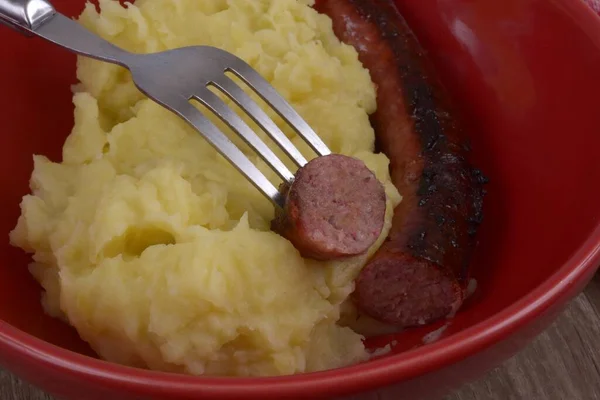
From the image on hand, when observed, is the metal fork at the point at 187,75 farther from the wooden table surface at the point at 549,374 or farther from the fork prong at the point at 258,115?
the wooden table surface at the point at 549,374

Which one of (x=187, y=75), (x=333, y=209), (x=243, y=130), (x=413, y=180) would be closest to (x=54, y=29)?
(x=187, y=75)

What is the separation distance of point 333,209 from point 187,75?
504 millimetres

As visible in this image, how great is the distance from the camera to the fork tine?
141 cm

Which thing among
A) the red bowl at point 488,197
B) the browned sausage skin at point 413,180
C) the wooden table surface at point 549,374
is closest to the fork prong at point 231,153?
the browned sausage skin at point 413,180

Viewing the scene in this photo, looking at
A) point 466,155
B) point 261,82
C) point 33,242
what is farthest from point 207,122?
point 466,155

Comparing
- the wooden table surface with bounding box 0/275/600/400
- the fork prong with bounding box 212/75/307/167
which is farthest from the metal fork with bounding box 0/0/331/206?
the wooden table surface with bounding box 0/275/600/400

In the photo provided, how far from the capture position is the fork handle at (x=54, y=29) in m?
1.50

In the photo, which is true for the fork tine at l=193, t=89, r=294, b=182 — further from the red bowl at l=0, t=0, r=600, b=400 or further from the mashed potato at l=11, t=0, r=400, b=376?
the red bowl at l=0, t=0, r=600, b=400

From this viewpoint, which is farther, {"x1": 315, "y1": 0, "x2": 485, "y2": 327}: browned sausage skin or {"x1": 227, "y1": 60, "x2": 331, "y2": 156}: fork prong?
{"x1": 227, "y1": 60, "x2": 331, "y2": 156}: fork prong

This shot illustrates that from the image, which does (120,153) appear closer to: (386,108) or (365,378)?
(386,108)

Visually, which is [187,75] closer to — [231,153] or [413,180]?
[231,153]

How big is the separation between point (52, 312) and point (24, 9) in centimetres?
74

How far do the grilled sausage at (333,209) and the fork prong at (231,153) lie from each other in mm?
40

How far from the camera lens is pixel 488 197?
167 cm
